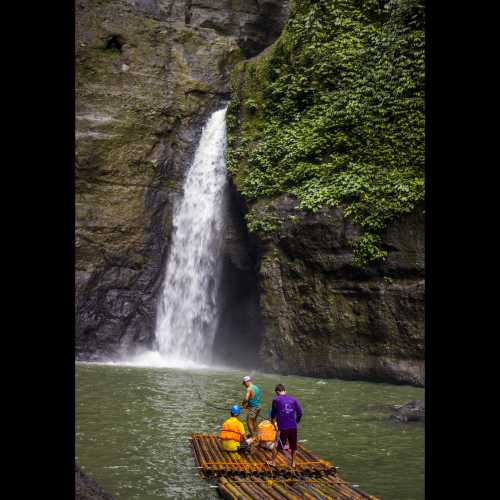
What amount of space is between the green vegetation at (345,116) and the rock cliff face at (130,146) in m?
4.44

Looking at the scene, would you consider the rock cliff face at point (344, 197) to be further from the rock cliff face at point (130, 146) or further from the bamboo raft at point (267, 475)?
the bamboo raft at point (267, 475)

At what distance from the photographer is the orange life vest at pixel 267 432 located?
9680 millimetres

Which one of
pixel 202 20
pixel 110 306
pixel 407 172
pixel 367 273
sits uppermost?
pixel 202 20

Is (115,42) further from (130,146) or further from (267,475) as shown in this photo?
(267,475)

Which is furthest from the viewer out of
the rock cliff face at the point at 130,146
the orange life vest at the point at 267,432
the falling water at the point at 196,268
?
the falling water at the point at 196,268

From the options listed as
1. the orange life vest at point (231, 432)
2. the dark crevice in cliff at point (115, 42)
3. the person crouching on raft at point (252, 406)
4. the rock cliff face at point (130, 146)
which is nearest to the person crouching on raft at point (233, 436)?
the orange life vest at point (231, 432)

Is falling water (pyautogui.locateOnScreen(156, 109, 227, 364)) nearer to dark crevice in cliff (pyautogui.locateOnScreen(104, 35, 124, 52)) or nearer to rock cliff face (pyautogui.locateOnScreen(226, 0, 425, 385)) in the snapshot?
rock cliff face (pyautogui.locateOnScreen(226, 0, 425, 385))

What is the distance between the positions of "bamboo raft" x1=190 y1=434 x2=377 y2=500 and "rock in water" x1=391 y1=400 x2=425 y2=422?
342cm

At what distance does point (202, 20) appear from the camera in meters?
31.9

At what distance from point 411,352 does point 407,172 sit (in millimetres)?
5580

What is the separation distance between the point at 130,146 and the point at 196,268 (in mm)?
5948
